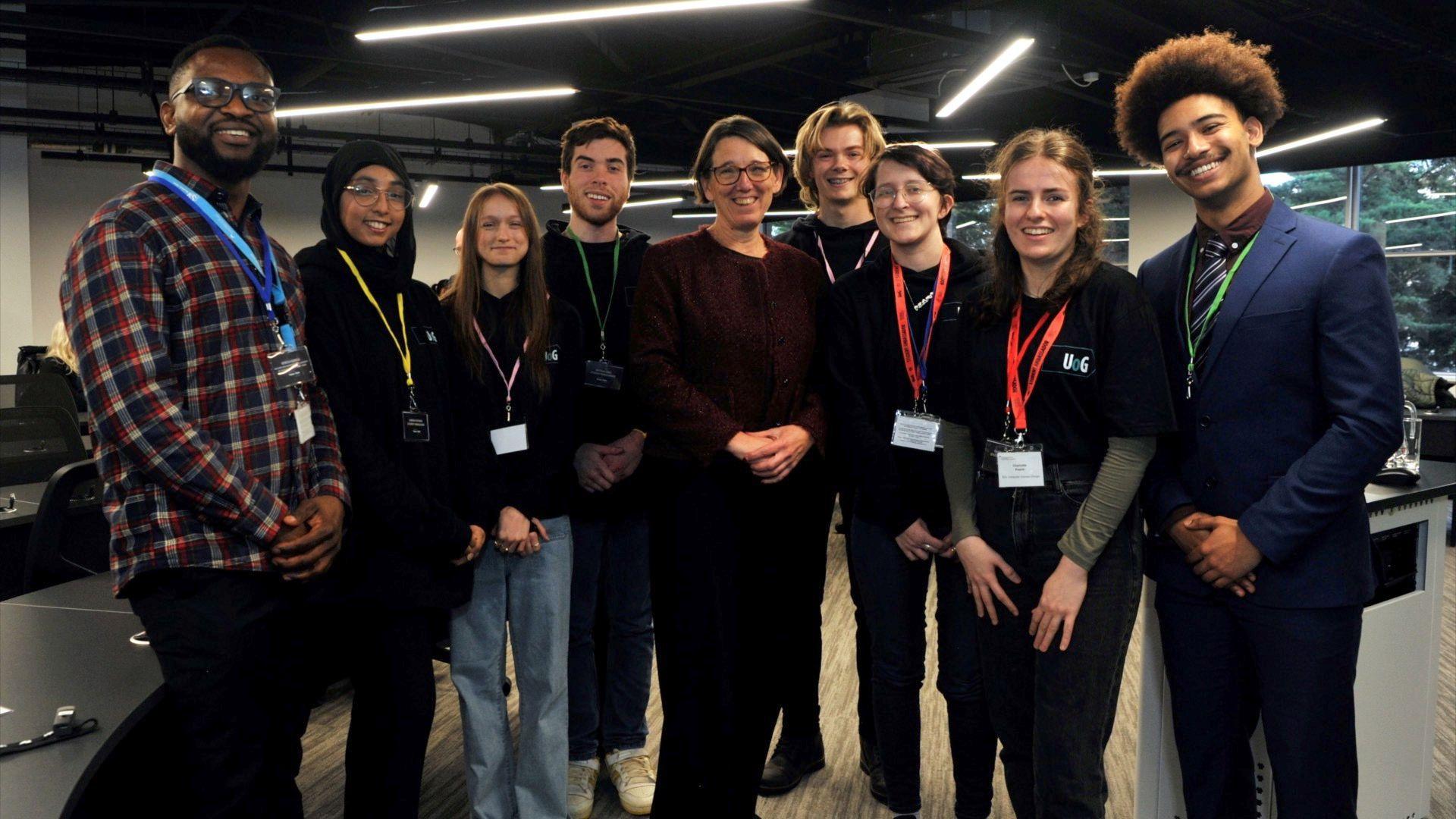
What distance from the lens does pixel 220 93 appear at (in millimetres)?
1812

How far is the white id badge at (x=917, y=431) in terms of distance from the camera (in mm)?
2141

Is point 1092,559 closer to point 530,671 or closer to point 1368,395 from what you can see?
point 1368,395

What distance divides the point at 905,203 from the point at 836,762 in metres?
1.82

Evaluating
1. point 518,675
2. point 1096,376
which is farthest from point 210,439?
point 1096,376

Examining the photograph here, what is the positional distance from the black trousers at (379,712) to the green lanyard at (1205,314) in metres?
1.75

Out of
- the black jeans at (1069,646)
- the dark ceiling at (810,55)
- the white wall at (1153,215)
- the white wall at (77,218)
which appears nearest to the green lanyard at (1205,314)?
the black jeans at (1069,646)

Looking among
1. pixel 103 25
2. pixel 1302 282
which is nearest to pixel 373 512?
pixel 1302 282

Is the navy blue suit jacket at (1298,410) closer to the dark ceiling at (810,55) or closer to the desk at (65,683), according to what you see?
the desk at (65,683)

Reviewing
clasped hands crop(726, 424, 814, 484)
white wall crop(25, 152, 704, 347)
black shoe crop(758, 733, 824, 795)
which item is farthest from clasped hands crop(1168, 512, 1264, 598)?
white wall crop(25, 152, 704, 347)

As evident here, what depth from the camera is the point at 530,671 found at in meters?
2.31

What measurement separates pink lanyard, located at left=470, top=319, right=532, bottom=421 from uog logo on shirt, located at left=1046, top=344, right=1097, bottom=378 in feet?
4.17

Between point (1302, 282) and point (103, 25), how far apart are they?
728 centimetres

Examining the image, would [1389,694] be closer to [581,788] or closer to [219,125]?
[581,788]

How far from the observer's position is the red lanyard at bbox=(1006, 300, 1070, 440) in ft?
6.09
